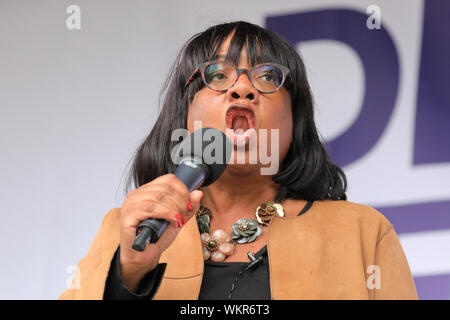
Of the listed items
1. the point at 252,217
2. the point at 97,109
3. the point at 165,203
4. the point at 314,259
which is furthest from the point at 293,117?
the point at 97,109

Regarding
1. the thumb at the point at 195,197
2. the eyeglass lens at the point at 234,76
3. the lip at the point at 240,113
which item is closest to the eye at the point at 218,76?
the eyeglass lens at the point at 234,76

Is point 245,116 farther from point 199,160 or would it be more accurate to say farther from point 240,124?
point 199,160

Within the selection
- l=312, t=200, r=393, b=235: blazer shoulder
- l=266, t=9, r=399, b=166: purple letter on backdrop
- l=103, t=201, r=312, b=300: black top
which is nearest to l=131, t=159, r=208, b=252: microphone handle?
l=103, t=201, r=312, b=300: black top

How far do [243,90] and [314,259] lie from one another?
45cm

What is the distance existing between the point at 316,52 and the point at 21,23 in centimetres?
133

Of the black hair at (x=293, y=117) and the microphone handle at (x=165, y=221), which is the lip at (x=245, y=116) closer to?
the black hair at (x=293, y=117)

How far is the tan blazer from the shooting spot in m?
1.42

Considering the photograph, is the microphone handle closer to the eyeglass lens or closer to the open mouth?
the open mouth

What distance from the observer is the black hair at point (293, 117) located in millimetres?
1668

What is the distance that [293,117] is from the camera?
1.79 metres

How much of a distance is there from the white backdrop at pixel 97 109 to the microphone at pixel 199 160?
142 cm

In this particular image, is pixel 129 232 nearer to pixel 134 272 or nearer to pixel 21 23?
pixel 134 272

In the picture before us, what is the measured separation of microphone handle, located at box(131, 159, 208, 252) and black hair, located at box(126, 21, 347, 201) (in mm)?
529
